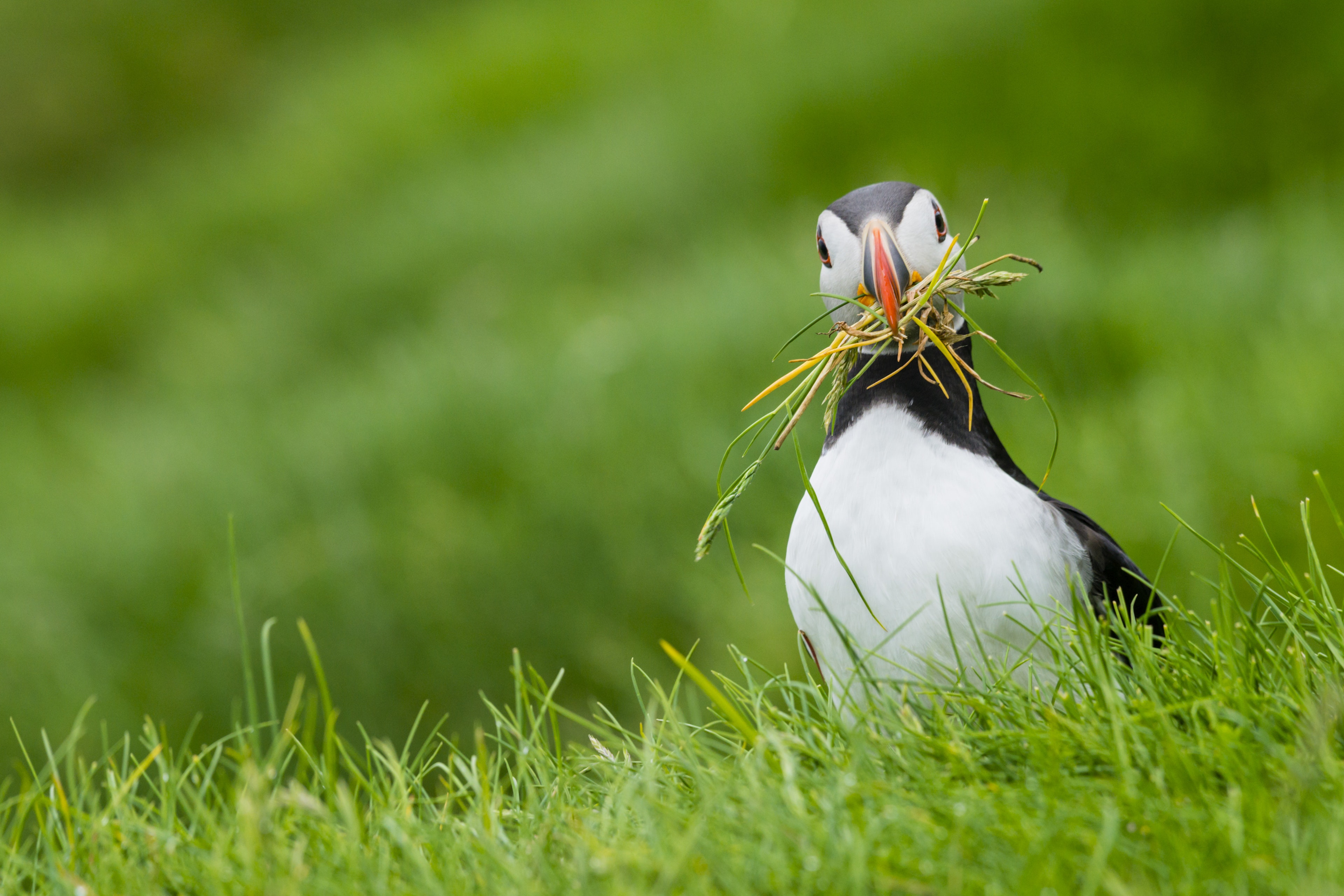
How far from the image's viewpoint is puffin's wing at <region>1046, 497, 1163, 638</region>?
5.77ft

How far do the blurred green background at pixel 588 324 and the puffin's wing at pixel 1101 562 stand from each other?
5.26ft

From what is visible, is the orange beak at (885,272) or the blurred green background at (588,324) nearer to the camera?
the orange beak at (885,272)

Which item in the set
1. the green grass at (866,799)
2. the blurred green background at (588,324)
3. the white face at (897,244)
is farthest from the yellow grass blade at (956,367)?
the blurred green background at (588,324)

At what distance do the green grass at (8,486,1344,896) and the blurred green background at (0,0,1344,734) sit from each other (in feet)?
6.51

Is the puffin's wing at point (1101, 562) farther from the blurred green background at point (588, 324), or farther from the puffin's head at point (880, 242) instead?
the blurred green background at point (588, 324)

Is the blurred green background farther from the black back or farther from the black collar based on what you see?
the black collar

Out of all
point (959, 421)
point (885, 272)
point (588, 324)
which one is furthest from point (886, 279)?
point (588, 324)

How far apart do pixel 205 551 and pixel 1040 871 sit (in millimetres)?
4294

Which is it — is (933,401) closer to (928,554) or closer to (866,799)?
(928,554)

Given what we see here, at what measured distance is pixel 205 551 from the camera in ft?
15.2

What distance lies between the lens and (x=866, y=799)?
1245 mm

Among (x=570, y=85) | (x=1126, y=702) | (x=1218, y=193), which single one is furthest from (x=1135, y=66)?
(x=1126, y=702)

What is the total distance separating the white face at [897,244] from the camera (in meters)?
1.69

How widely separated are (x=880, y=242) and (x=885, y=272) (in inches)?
2.0
